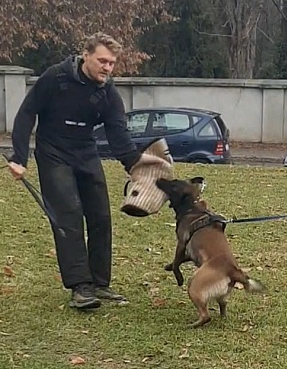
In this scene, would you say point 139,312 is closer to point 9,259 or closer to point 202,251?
point 202,251

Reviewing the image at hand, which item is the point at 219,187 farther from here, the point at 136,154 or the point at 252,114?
the point at 252,114

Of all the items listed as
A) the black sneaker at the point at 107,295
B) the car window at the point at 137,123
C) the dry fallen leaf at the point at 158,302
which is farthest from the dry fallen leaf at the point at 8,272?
the car window at the point at 137,123

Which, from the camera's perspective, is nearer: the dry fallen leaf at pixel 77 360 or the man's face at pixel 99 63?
the dry fallen leaf at pixel 77 360

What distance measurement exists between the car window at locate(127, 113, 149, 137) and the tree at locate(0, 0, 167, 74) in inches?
319

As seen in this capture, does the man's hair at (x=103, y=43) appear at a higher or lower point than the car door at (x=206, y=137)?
higher

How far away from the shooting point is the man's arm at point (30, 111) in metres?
5.70

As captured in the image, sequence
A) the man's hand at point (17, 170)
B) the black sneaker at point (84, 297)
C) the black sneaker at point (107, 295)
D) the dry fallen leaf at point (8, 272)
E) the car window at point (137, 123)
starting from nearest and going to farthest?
the man's hand at point (17, 170) < the black sneaker at point (84, 297) < the black sneaker at point (107, 295) < the dry fallen leaf at point (8, 272) < the car window at point (137, 123)

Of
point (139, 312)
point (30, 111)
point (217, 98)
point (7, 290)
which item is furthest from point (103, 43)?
point (217, 98)

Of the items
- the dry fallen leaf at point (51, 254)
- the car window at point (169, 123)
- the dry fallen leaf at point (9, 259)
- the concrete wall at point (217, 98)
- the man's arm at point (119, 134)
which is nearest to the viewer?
the man's arm at point (119, 134)

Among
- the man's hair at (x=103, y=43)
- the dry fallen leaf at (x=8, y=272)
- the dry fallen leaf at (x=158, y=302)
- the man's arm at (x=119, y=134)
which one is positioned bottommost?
the dry fallen leaf at (x=8, y=272)

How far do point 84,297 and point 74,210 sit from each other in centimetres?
58

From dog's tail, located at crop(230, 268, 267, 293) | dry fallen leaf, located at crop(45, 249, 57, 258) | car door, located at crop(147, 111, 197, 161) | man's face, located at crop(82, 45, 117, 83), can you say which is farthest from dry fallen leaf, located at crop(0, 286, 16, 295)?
car door, located at crop(147, 111, 197, 161)

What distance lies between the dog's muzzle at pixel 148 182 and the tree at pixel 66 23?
815 inches

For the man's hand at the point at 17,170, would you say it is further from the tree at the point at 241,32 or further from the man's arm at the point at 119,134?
the tree at the point at 241,32
